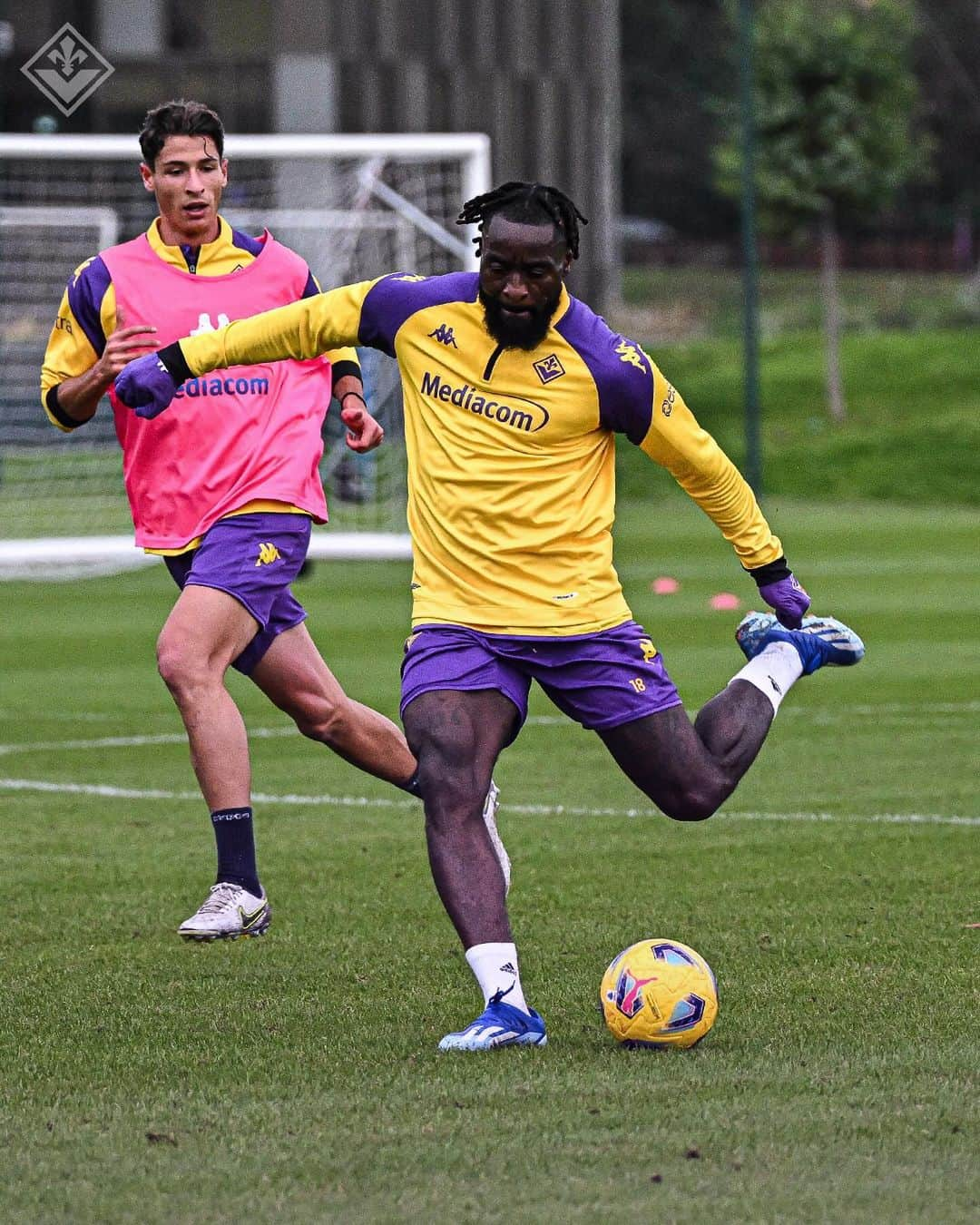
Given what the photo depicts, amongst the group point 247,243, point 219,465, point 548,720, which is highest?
point 247,243

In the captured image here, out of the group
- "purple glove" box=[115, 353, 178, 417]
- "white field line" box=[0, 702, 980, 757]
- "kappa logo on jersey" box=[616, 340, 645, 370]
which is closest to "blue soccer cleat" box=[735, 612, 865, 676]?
"kappa logo on jersey" box=[616, 340, 645, 370]

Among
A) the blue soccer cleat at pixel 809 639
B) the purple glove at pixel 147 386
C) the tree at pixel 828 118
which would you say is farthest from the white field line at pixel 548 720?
the tree at pixel 828 118

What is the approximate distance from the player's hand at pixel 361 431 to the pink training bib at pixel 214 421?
0.49 metres

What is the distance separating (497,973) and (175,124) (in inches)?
120

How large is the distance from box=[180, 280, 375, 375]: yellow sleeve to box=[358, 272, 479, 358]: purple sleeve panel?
31 mm

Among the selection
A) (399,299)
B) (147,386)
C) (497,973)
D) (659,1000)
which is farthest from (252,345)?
(659,1000)

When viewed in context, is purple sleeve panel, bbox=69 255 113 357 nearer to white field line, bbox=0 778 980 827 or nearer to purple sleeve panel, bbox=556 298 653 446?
purple sleeve panel, bbox=556 298 653 446

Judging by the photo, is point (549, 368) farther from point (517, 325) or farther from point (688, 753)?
point (688, 753)

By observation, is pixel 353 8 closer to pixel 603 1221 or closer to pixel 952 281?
pixel 952 281

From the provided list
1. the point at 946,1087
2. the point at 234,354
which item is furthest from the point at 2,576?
the point at 946,1087

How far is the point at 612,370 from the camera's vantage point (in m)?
5.50

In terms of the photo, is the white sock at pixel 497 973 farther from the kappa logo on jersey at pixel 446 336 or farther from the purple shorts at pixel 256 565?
the purple shorts at pixel 256 565

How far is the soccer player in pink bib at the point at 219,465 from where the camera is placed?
6758mm

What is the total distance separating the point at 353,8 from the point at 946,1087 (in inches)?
1319
